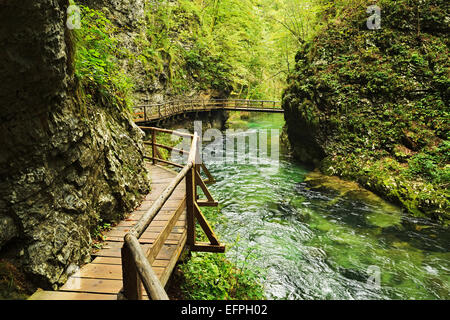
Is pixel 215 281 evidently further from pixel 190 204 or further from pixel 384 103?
pixel 384 103

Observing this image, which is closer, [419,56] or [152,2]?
[419,56]

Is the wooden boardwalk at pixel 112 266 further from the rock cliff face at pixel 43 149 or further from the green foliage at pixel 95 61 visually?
the green foliage at pixel 95 61

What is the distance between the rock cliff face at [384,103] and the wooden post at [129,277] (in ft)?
30.5

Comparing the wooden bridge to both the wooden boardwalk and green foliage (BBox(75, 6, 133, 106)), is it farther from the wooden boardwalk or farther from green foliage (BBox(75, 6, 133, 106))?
green foliage (BBox(75, 6, 133, 106))

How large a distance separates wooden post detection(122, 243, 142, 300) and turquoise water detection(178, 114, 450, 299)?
11.3ft

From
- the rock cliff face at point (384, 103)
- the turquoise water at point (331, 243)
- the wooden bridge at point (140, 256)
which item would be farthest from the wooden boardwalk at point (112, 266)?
the rock cliff face at point (384, 103)

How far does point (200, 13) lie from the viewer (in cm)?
2539

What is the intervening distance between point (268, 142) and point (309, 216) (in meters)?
13.5

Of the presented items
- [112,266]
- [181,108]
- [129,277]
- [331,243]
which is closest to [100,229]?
[112,266]

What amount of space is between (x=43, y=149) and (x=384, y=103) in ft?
43.3

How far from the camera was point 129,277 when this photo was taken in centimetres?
209

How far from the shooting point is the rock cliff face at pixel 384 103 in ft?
31.1

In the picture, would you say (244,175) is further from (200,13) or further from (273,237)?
(200,13)

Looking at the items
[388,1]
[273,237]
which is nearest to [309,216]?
[273,237]
